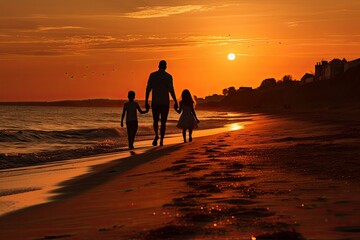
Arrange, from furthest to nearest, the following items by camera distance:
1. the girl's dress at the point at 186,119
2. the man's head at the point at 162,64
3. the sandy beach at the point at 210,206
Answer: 1. the girl's dress at the point at 186,119
2. the man's head at the point at 162,64
3. the sandy beach at the point at 210,206

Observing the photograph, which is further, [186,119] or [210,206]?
[186,119]

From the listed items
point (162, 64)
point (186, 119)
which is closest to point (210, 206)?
point (162, 64)

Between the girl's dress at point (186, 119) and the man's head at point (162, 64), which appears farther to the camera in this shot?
the girl's dress at point (186, 119)

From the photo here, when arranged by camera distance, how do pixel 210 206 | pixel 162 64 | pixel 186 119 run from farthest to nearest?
pixel 186 119
pixel 162 64
pixel 210 206

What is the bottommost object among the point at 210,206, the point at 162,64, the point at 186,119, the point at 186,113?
the point at 210,206

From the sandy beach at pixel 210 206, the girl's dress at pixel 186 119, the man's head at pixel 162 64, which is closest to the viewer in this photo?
the sandy beach at pixel 210 206

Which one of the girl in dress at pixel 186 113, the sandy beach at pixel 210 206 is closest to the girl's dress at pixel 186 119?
the girl in dress at pixel 186 113

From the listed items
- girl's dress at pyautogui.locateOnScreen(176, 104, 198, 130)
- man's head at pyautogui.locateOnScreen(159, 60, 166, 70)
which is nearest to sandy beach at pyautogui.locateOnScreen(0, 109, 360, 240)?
man's head at pyautogui.locateOnScreen(159, 60, 166, 70)

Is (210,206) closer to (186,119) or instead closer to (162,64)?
(162,64)

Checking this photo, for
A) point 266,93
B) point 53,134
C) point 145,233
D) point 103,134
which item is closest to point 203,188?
point 145,233

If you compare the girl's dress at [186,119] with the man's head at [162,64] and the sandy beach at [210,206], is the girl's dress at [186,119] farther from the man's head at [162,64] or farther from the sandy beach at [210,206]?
the sandy beach at [210,206]

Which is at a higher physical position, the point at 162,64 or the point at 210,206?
the point at 162,64

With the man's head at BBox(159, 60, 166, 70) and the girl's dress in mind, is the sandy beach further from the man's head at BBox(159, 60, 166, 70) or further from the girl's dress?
the girl's dress

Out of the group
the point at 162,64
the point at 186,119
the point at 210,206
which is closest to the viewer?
the point at 210,206
